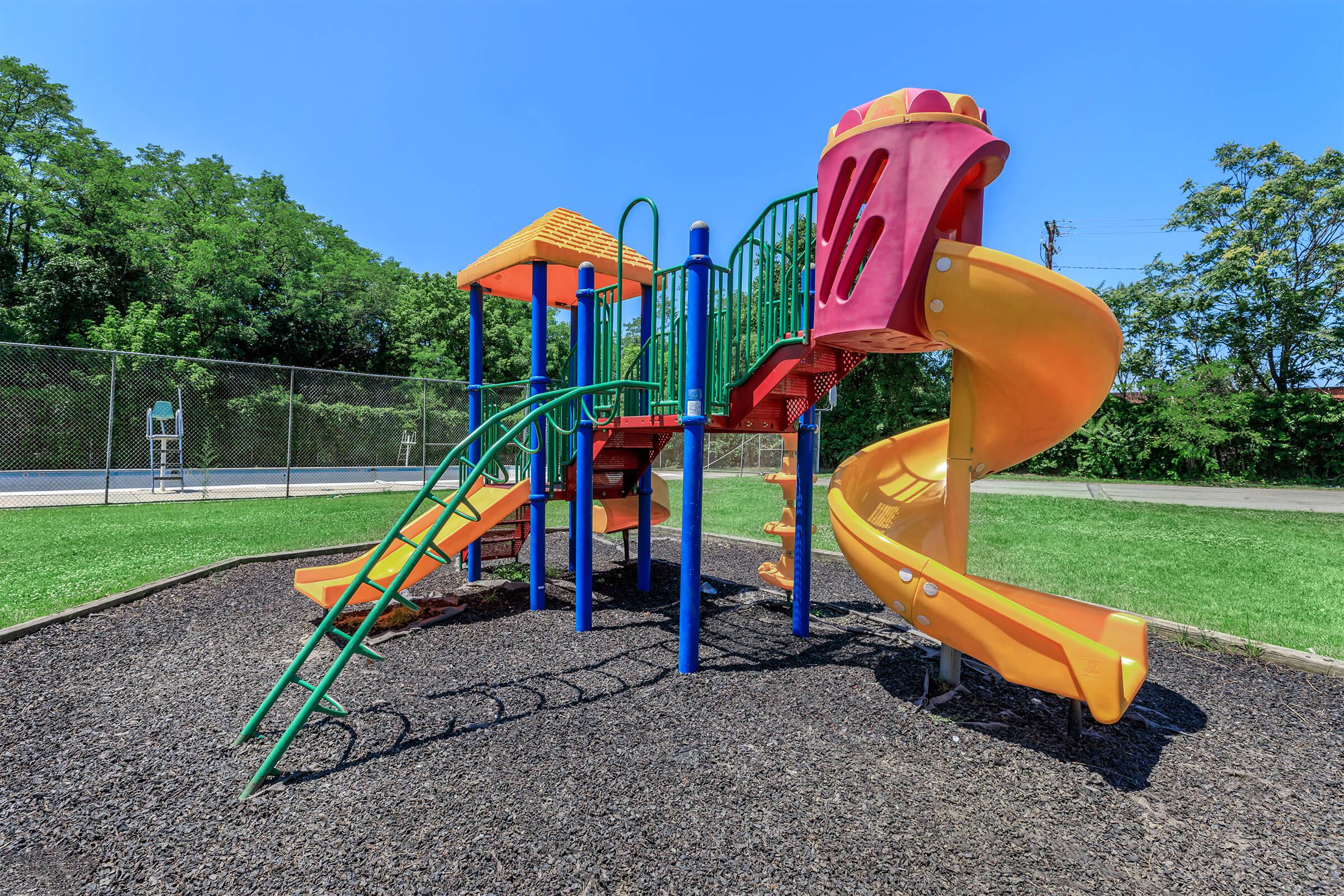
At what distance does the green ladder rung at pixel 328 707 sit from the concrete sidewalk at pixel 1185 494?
39.6 ft

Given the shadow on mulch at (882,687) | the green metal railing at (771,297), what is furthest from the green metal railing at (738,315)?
the shadow on mulch at (882,687)

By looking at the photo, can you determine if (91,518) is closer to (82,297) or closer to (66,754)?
(66,754)

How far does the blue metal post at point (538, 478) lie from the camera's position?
18.1ft

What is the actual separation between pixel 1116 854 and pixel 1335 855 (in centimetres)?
88

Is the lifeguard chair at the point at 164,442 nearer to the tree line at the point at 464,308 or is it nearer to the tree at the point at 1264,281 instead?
the tree line at the point at 464,308

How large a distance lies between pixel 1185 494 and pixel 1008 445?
16224 millimetres

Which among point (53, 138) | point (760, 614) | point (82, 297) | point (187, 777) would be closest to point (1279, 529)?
point (760, 614)

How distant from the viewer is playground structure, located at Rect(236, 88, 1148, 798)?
3055 millimetres

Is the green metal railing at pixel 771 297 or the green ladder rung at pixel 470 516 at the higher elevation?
→ the green metal railing at pixel 771 297

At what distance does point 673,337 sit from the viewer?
4777 mm

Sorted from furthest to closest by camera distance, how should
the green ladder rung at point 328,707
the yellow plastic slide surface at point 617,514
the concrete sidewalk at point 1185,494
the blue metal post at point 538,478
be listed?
the concrete sidewalk at point 1185,494, the yellow plastic slide surface at point 617,514, the blue metal post at point 538,478, the green ladder rung at point 328,707

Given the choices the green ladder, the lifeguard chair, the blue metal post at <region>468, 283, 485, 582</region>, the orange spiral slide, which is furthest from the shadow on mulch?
the lifeguard chair

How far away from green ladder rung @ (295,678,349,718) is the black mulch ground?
0.08m

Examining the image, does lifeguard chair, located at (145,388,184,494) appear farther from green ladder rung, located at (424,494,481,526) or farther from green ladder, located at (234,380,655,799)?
green ladder, located at (234,380,655,799)
